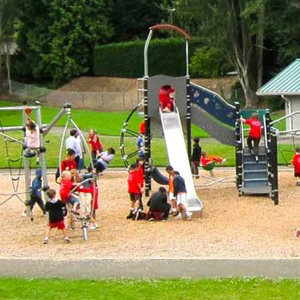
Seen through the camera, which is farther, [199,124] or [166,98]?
[199,124]

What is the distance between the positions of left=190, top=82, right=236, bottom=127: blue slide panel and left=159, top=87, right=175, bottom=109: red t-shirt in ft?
2.54

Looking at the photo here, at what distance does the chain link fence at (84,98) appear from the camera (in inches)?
2680

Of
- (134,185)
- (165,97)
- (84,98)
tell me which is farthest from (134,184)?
(84,98)

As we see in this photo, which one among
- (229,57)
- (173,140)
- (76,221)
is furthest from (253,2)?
(76,221)

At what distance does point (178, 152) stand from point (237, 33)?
36.2m

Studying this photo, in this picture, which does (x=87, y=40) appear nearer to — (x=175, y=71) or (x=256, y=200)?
(x=175, y=71)

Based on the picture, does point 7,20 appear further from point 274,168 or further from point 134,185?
point 134,185

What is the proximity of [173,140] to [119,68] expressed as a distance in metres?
49.3

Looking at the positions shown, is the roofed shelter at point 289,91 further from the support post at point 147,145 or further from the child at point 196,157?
the support post at point 147,145

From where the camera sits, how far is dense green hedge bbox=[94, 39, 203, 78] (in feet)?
238

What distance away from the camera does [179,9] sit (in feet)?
213

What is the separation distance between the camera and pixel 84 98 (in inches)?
2773

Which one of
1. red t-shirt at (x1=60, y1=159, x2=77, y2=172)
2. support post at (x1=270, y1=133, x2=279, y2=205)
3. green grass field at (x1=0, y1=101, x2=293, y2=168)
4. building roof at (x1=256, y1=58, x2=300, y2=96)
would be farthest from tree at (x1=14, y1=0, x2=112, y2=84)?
red t-shirt at (x1=60, y1=159, x2=77, y2=172)

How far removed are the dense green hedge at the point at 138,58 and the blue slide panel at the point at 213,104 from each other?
43.7 meters
